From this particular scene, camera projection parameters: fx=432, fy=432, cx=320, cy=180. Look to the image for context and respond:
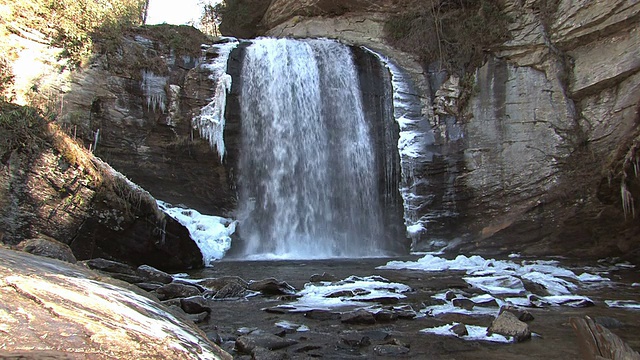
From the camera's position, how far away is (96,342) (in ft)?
5.48

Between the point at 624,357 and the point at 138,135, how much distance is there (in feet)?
40.8

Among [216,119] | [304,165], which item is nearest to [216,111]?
[216,119]

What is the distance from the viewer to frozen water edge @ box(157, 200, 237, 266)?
11609mm

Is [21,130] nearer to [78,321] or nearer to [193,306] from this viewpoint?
[193,306]

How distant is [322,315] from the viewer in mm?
4449

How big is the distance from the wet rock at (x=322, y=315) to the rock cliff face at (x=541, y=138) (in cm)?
768

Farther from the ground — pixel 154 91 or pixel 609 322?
pixel 154 91

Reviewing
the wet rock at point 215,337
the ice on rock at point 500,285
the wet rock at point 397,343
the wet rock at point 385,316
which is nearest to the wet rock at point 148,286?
the wet rock at point 215,337

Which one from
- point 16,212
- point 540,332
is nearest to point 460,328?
point 540,332

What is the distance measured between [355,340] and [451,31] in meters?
13.7

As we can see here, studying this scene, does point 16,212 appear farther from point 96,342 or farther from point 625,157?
point 625,157

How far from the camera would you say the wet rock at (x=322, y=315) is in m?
4.40

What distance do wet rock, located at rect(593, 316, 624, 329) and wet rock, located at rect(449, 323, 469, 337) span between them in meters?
1.32

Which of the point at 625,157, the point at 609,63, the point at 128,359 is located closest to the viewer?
the point at 128,359
